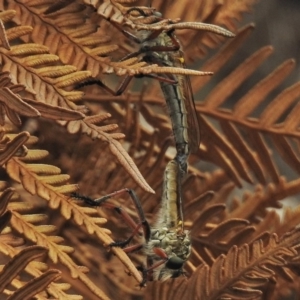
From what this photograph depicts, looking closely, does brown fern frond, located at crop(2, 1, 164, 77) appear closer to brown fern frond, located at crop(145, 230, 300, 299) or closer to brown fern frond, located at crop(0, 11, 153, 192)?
brown fern frond, located at crop(0, 11, 153, 192)

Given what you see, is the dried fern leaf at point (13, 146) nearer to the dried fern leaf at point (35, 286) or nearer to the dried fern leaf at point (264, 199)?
the dried fern leaf at point (35, 286)

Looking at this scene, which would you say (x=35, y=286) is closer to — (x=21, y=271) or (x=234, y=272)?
(x=21, y=271)

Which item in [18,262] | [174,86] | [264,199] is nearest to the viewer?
[18,262]

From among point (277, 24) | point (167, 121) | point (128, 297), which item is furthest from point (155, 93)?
point (277, 24)

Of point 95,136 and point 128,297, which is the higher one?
point 95,136

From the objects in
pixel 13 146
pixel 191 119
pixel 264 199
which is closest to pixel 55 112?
pixel 13 146

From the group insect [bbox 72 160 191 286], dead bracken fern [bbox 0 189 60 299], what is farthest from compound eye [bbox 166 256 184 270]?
dead bracken fern [bbox 0 189 60 299]

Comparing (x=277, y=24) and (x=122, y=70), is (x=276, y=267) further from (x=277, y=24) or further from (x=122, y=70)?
(x=277, y=24)
